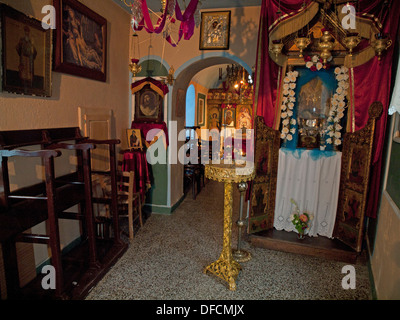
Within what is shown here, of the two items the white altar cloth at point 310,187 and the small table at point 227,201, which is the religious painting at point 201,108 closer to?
the white altar cloth at point 310,187

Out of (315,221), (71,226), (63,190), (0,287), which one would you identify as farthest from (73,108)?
(315,221)

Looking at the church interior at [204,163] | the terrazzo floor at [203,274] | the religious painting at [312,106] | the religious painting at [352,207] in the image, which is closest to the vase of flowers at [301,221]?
the church interior at [204,163]

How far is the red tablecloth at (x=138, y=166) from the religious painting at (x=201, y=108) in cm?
492

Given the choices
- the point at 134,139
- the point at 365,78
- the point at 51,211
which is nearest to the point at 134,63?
the point at 134,139

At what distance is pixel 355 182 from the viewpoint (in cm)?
333

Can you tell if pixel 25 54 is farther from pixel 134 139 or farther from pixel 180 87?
pixel 180 87

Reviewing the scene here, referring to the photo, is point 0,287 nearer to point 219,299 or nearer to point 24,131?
point 24,131

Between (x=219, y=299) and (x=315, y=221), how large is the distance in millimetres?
1928

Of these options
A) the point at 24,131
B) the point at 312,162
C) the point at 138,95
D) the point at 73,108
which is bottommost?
the point at 312,162

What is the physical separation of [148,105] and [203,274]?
294 cm

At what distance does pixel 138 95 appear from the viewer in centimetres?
461

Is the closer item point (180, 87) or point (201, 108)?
point (180, 87)

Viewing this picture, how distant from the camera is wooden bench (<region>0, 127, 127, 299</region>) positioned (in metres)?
2.06

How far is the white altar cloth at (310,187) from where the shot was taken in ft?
11.8
